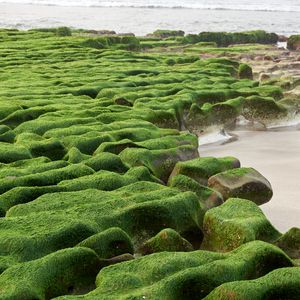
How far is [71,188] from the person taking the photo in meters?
6.53

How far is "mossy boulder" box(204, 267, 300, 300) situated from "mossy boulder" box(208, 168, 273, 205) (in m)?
2.58

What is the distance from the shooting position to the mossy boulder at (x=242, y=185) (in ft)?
23.2

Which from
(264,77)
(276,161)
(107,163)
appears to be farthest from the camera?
(264,77)

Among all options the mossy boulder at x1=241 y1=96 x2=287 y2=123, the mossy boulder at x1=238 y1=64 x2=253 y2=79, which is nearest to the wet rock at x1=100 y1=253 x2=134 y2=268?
the mossy boulder at x1=241 y1=96 x2=287 y2=123

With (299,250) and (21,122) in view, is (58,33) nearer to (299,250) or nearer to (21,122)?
(21,122)

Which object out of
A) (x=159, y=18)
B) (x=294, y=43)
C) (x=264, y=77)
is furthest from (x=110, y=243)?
(x=159, y=18)

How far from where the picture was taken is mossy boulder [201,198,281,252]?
5.54m

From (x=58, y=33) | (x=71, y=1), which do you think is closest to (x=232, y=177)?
(x=58, y=33)

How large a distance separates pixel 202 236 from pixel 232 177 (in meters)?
1.42

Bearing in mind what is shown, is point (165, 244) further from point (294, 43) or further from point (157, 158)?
point (294, 43)

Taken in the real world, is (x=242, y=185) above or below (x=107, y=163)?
below

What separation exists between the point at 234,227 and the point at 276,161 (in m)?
4.60

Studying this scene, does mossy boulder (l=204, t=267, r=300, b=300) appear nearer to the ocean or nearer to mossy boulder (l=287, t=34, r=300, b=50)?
mossy boulder (l=287, t=34, r=300, b=50)

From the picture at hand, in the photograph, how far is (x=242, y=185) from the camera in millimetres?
7141
